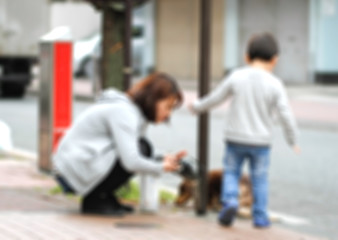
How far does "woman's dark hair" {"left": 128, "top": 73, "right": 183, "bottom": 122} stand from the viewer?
6.74 metres

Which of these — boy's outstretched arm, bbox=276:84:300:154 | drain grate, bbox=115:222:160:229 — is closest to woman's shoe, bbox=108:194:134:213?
drain grate, bbox=115:222:160:229

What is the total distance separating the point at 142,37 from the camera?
3103cm

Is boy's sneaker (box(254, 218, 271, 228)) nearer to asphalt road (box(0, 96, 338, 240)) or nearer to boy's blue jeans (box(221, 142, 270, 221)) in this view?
boy's blue jeans (box(221, 142, 270, 221))

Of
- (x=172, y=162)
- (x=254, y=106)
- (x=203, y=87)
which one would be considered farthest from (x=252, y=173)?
(x=203, y=87)

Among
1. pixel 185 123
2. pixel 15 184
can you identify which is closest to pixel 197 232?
pixel 15 184

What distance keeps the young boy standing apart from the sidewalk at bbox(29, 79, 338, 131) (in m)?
8.39

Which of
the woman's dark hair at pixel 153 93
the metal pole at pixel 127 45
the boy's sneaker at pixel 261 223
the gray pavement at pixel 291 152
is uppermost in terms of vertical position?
the metal pole at pixel 127 45

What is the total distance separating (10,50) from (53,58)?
12388mm

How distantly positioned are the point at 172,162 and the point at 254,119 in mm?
645

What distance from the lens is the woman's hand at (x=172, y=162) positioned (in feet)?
21.4

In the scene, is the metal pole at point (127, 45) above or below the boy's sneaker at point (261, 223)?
above

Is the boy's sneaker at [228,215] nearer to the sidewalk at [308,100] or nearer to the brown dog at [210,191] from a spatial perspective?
the brown dog at [210,191]

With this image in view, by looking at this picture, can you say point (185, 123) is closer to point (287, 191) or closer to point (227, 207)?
point (287, 191)

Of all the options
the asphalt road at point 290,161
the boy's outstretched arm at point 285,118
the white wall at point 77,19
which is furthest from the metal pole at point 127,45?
the white wall at point 77,19
